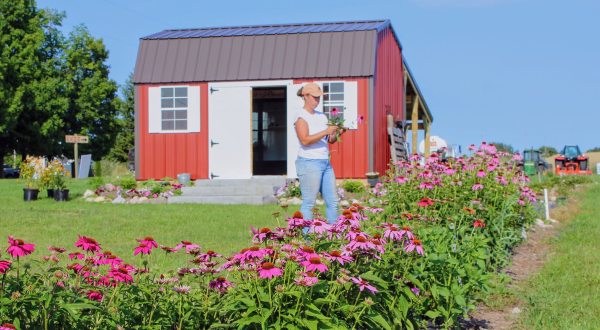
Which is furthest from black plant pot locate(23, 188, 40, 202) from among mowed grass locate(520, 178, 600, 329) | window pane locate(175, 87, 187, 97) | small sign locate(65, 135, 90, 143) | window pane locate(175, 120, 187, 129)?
small sign locate(65, 135, 90, 143)

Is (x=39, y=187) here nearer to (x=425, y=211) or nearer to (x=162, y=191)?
(x=162, y=191)

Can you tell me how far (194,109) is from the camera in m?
15.8

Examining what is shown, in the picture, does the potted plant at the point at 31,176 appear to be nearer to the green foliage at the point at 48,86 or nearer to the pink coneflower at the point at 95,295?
the pink coneflower at the point at 95,295

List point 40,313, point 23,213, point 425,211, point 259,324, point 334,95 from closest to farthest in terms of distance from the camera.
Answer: point 40,313 → point 259,324 → point 425,211 → point 23,213 → point 334,95

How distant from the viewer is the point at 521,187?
7645 millimetres

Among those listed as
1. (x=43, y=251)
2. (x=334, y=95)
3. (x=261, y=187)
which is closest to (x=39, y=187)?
(x=261, y=187)

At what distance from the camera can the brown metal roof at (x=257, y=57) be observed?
50.3 feet

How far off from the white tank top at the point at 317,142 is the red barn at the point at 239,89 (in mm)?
8666

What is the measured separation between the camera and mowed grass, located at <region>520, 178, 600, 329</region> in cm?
446

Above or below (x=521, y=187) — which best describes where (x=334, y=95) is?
above

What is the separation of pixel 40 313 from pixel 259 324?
2.80ft

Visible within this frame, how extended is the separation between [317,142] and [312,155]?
13 cm

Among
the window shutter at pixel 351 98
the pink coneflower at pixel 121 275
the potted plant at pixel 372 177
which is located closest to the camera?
the pink coneflower at pixel 121 275

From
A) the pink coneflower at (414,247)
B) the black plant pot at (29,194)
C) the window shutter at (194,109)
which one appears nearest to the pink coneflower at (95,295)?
the pink coneflower at (414,247)
